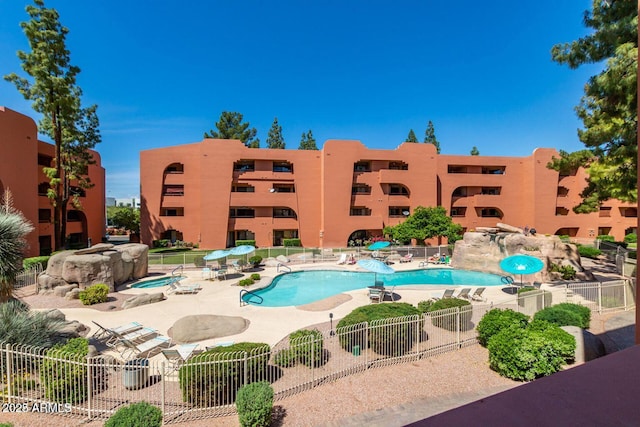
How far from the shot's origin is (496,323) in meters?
9.64

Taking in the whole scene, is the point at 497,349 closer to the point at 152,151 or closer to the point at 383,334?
the point at 383,334

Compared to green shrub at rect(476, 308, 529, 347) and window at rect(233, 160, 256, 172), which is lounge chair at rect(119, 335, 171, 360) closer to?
green shrub at rect(476, 308, 529, 347)

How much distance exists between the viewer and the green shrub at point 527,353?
7.79m

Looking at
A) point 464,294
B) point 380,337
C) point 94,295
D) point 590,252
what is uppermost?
point 590,252

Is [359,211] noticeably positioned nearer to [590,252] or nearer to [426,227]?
[426,227]

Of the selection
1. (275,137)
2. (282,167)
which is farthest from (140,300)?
(275,137)

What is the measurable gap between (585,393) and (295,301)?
1550cm

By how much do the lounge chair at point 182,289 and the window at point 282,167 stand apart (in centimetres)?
2290

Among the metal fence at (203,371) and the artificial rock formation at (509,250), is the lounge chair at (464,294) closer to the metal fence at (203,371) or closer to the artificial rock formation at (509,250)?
the metal fence at (203,371)

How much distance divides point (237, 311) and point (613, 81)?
17.2 metres

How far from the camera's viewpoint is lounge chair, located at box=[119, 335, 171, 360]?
918 centimetres

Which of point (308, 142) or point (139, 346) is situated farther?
point (308, 142)

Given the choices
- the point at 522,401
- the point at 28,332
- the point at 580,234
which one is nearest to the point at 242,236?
the point at 28,332

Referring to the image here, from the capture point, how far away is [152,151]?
35.0 meters
